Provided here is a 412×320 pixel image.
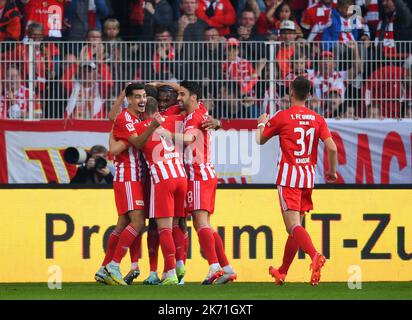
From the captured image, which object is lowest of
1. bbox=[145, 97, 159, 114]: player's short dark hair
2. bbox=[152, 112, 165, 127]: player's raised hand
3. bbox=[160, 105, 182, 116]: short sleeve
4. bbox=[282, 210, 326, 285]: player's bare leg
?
bbox=[282, 210, 326, 285]: player's bare leg

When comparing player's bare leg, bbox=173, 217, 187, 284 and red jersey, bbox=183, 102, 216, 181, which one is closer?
red jersey, bbox=183, 102, 216, 181

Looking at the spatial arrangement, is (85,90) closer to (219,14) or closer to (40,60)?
(40,60)

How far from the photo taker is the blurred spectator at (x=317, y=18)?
19.4 metres

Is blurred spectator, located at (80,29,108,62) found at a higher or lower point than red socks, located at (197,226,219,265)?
higher

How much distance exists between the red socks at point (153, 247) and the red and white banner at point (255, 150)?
4381mm

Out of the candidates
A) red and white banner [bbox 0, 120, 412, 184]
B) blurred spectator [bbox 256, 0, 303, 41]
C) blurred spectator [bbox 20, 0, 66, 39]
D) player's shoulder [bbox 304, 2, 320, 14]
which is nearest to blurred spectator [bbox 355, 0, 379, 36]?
player's shoulder [bbox 304, 2, 320, 14]

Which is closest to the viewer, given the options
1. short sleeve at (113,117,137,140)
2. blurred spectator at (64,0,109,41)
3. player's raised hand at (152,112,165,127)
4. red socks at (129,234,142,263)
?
player's raised hand at (152,112,165,127)

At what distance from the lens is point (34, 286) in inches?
559

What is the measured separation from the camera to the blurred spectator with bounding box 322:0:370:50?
19.0m

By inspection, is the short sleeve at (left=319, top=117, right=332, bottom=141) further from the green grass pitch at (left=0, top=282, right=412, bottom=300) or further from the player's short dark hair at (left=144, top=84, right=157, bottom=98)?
the player's short dark hair at (left=144, top=84, right=157, bottom=98)

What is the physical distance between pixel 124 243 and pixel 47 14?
6761 mm

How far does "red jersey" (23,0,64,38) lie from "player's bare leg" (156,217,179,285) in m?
6.44

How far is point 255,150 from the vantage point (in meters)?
18.3

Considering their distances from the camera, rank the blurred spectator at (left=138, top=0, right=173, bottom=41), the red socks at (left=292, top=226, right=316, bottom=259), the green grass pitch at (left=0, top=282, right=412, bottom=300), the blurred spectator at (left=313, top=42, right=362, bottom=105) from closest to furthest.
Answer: the green grass pitch at (left=0, top=282, right=412, bottom=300) → the red socks at (left=292, top=226, right=316, bottom=259) → the blurred spectator at (left=313, top=42, right=362, bottom=105) → the blurred spectator at (left=138, top=0, right=173, bottom=41)
